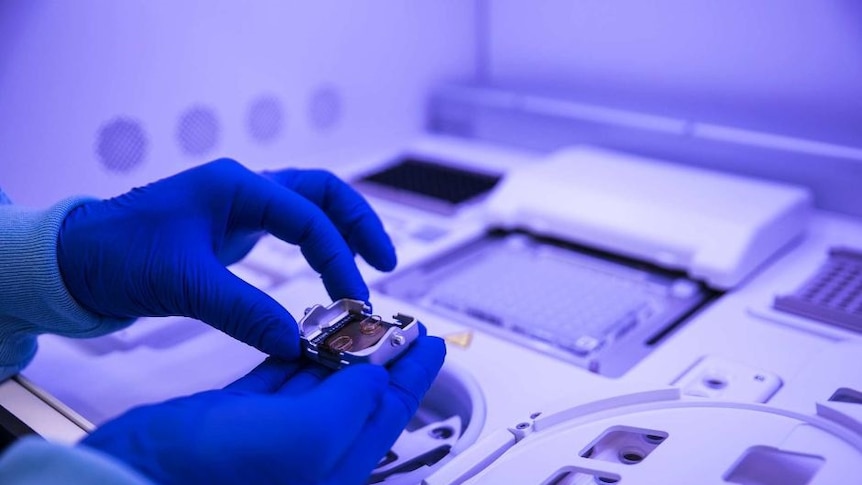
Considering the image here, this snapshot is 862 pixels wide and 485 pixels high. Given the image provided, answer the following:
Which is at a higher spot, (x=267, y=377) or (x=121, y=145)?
(x=121, y=145)

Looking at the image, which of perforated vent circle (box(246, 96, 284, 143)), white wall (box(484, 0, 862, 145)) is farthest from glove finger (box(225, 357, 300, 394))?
white wall (box(484, 0, 862, 145))

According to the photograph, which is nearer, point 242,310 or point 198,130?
point 242,310

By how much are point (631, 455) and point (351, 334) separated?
0.36 metres

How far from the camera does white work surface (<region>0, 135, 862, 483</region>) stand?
0.89 m

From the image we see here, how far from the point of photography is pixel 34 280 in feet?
3.07

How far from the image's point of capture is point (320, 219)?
98cm

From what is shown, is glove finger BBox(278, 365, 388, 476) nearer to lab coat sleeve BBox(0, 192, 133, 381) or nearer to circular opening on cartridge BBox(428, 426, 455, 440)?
circular opening on cartridge BBox(428, 426, 455, 440)

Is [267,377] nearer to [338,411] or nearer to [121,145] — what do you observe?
[338,411]

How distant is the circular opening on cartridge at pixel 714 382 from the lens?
99cm

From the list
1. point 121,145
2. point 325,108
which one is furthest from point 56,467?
point 325,108

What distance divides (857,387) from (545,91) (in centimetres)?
108

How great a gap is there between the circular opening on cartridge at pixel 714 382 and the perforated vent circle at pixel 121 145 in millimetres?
1010

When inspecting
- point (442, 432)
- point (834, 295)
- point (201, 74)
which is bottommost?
point (442, 432)

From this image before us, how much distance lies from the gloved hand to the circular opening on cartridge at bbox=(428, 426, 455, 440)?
8.8 inches
